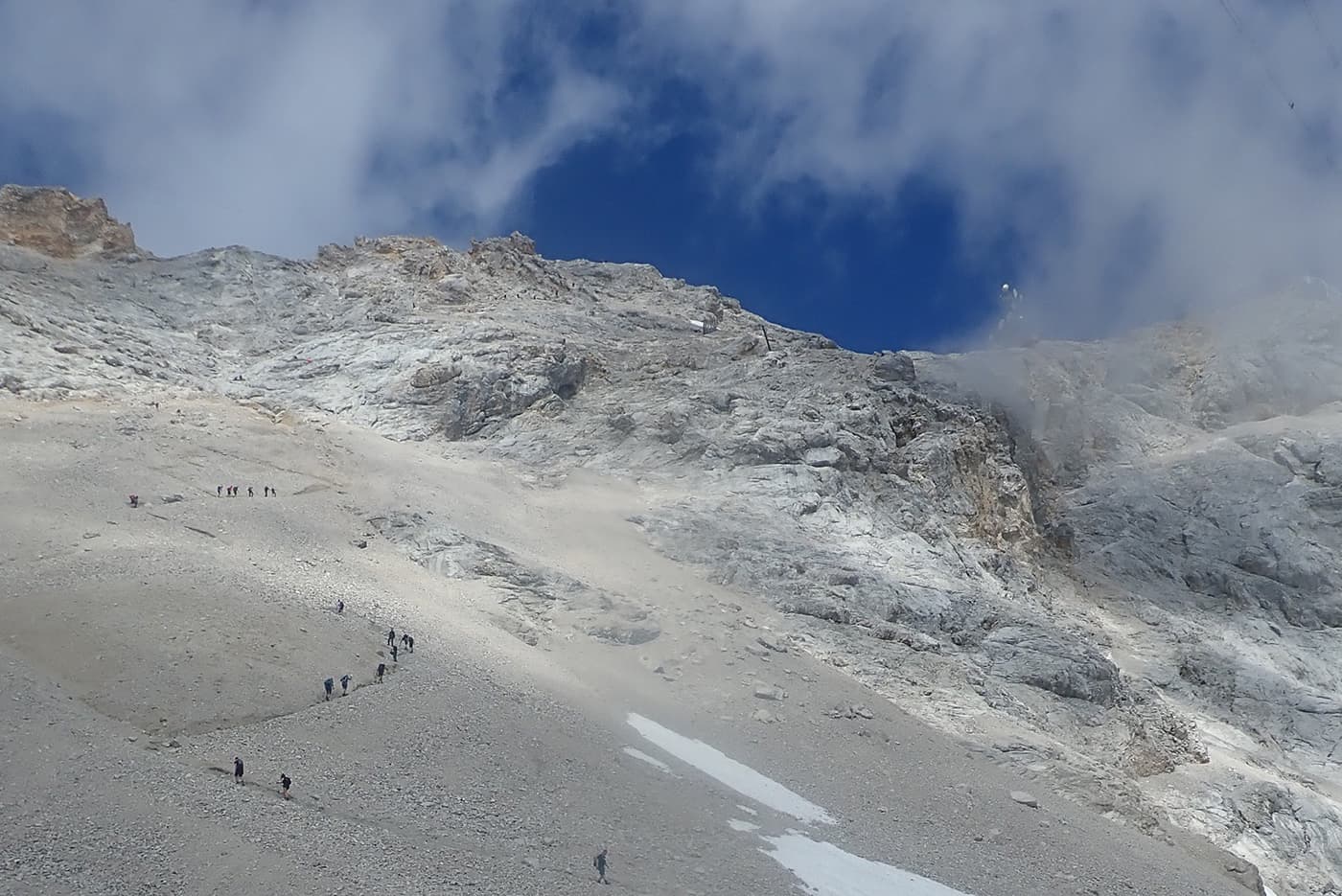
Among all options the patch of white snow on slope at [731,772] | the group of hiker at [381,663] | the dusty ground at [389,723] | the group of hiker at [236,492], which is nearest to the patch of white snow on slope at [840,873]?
the dusty ground at [389,723]

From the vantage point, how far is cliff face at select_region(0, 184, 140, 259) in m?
61.0

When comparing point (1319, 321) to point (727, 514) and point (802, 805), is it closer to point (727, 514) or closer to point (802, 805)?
point (727, 514)

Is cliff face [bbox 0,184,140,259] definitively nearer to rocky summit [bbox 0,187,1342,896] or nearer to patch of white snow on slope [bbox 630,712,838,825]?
rocky summit [bbox 0,187,1342,896]

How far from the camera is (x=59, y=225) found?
2464 inches

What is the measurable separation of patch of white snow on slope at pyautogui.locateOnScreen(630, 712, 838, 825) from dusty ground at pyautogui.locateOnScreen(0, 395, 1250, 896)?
42 cm

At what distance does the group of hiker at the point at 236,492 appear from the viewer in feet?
120

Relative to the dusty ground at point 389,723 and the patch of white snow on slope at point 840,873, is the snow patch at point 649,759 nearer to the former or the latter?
the dusty ground at point 389,723

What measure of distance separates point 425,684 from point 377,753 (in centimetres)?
378

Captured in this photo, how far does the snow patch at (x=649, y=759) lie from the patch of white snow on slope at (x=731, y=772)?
796mm

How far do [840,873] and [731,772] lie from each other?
4431mm

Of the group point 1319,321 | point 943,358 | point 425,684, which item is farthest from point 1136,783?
point 1319,321

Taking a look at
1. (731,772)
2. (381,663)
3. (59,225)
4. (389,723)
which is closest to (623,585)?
(731,772)

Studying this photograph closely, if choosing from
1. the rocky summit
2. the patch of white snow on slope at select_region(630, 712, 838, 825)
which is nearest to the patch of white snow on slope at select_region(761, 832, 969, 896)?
the rocky summit

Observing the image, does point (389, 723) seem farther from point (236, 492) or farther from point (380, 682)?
point (236, 492)
